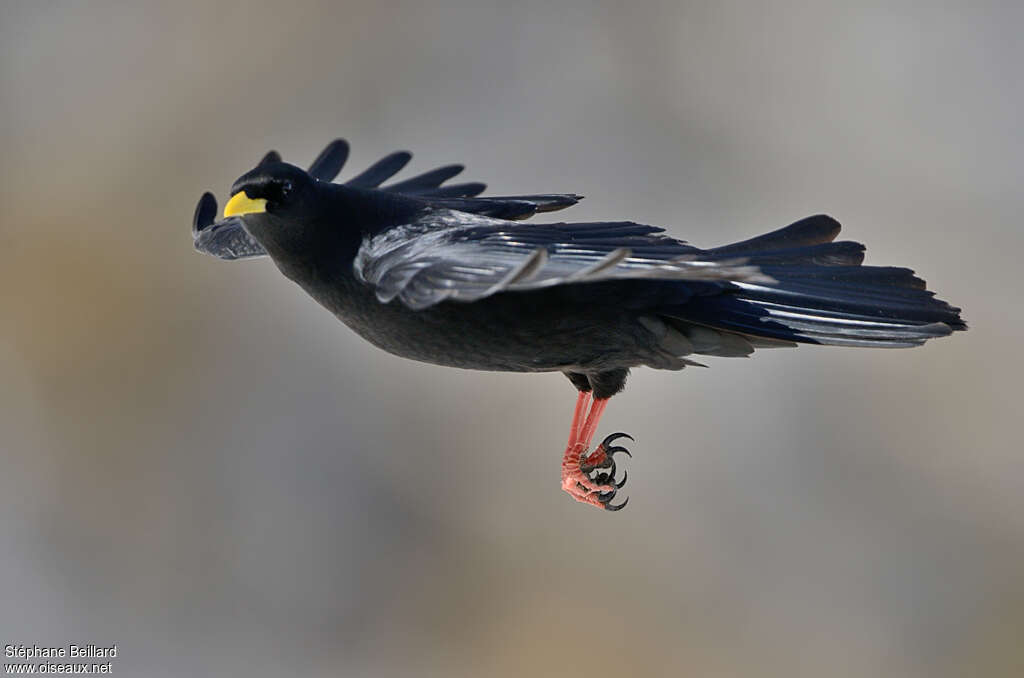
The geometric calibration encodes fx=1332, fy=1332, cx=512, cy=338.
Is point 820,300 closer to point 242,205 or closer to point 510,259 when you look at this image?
point 510,259

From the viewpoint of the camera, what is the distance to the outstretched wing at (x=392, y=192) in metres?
4.31

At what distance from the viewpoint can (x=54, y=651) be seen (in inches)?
286

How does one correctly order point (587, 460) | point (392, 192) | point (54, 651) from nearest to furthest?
1. point (587, 460)
2. point (392, 192)
3. point (54, 651)

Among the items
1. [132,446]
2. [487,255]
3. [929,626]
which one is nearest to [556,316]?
[487,255]

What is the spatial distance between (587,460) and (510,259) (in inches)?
47.7

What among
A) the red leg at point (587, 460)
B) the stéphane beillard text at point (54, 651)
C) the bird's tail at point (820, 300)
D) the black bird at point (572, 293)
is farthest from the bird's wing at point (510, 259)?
the stéphane beillard text at point (54, 651)

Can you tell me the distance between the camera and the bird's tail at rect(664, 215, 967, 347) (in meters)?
3.57

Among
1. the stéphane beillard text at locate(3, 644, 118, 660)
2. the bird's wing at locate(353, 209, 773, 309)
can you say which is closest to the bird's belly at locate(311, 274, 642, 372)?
the bird's wing at locate(353, 209, 773, 309)

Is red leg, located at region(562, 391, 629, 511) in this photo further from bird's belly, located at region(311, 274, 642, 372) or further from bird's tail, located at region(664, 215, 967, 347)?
bird's tail, located at region(664, 215, 967, 347)

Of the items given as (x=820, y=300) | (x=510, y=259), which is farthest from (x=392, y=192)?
(x=820, y=300)

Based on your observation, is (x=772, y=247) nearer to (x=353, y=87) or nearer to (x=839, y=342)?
(x=839, y=342)

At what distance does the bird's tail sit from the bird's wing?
0.27 m

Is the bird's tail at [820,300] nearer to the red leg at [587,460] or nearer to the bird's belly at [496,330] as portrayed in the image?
the bird's belly at [496,330]

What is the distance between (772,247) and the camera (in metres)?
3.82
